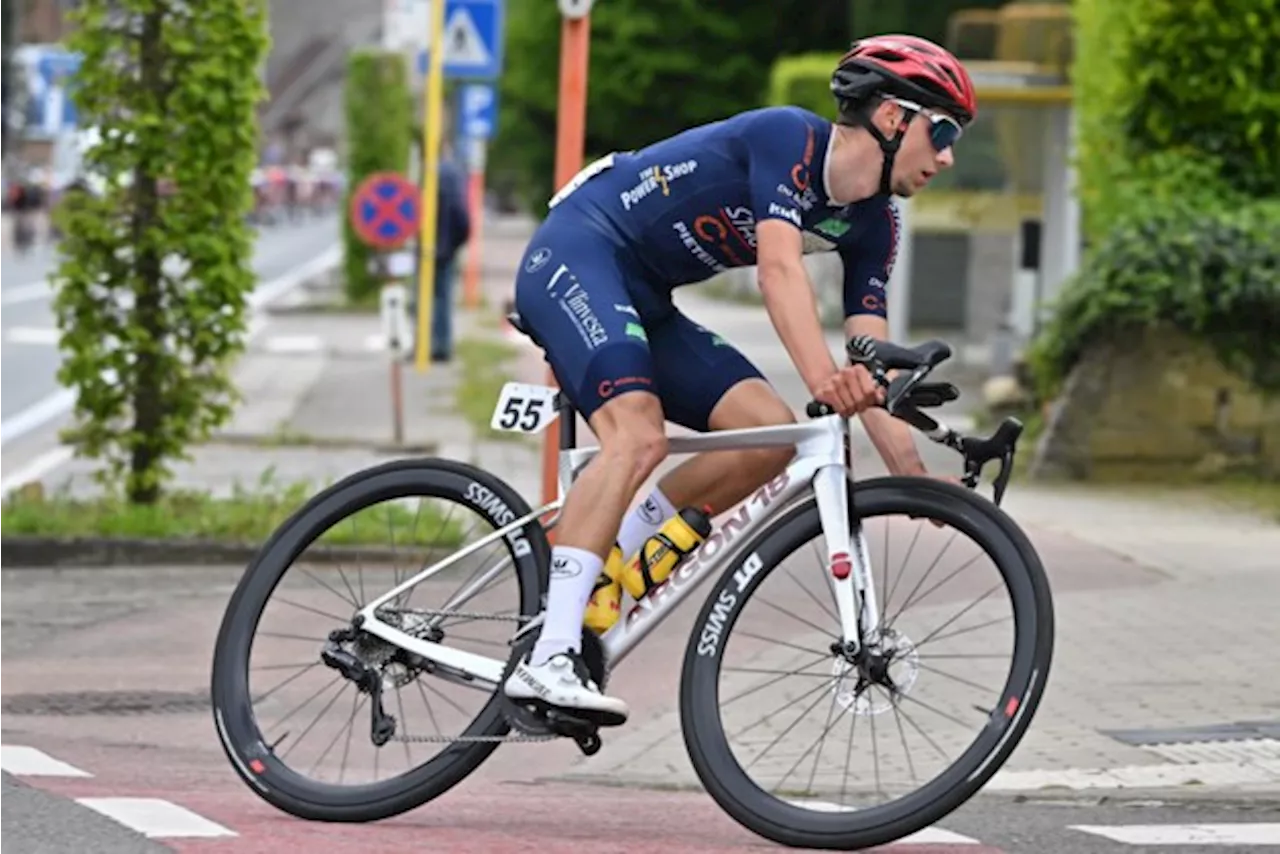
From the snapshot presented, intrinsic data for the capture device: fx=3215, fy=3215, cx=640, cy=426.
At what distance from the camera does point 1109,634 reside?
33.0ft

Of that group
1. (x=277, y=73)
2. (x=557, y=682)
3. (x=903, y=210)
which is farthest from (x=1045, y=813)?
(x=277, y=73)

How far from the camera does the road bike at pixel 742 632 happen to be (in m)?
6.11

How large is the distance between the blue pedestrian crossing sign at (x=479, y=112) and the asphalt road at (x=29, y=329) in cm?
310

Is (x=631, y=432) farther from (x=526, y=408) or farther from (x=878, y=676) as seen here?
(x=878, y=676)

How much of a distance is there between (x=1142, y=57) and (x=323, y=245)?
6052 centimetres

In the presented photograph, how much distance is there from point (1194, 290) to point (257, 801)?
8.92 meters

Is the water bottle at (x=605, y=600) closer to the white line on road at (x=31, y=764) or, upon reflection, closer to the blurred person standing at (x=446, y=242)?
the white line on road at (x=31, y=764)

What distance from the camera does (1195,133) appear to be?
16562 millimetres

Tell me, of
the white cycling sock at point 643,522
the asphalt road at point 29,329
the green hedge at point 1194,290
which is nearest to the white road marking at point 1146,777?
the white cycling sock at point 643,522

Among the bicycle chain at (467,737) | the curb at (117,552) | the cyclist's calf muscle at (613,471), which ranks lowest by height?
the curb at (117,552)

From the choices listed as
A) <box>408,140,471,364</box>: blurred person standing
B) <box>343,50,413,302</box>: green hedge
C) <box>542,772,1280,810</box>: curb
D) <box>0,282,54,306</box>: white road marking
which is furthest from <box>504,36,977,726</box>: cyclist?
<box>0,282,54,306</box>: white road marking

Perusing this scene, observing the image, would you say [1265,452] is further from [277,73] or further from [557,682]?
[277,73]

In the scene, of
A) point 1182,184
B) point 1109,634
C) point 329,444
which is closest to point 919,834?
point 1109,634

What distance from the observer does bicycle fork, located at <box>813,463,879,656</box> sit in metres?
6.26
